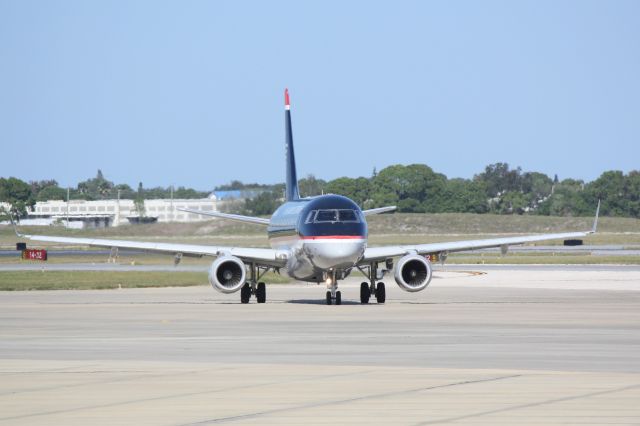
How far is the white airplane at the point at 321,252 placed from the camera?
134ft

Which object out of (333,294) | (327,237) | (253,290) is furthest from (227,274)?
(327,237)

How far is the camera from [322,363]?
21.1 m

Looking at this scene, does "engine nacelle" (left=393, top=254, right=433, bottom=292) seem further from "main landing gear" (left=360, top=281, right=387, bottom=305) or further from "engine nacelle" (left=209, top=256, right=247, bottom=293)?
"engine nacelle" (left=209, top=256, right=247, bottom=293)

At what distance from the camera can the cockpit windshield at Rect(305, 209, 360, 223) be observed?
134 feet

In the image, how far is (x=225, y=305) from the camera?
139 feet

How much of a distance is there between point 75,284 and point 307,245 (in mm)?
19409

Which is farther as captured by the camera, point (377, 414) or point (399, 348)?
point (399, 348)

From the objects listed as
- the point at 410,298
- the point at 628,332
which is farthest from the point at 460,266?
the point at 628,332

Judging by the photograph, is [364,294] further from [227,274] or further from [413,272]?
[227,274]

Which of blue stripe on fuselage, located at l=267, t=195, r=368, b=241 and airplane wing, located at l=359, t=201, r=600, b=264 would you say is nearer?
blue stripe on fuselage, located at l=267, t=195, r=368, b=241

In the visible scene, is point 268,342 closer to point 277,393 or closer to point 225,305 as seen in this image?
point 277,393

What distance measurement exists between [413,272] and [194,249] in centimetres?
738

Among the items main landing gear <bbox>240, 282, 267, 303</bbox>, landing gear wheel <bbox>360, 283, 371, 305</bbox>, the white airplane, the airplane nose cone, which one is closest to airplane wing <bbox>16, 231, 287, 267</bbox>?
the white airplane

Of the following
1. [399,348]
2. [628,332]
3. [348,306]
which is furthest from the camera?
[348,306]
